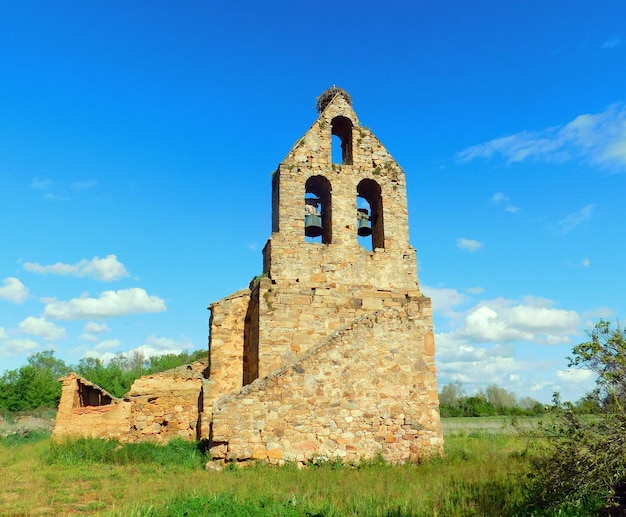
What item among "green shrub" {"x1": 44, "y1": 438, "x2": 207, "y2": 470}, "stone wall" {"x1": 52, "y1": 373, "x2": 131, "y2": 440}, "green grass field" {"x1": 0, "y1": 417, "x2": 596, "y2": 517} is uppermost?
"stone wall" {"x1": 52, "y1": 373, "x2": 131, "y2": 440}

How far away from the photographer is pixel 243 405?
9969 millimetres

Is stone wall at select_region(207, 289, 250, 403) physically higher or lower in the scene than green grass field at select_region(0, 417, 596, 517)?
higher

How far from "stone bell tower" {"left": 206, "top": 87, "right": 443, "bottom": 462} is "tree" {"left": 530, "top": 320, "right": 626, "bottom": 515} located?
442 cm

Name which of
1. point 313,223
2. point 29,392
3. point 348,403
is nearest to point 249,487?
point 348,403

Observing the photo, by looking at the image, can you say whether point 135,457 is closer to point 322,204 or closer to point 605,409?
point 322,204

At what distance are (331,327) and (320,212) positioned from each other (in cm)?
368

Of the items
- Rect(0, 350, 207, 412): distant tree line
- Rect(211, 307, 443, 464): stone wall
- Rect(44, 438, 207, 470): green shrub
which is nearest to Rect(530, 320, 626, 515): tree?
Rect(211, 307, 443, 464): stone wall

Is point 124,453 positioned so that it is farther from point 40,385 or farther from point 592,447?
point 40,385

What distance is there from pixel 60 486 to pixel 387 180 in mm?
10940

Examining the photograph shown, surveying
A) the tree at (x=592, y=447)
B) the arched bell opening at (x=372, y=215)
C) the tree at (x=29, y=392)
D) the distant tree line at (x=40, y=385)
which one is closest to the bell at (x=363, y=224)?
the arched bell opening at (x=372, y=215)

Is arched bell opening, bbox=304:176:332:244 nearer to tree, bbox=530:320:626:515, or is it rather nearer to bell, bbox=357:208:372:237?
bell, bbox=357:208:372:237

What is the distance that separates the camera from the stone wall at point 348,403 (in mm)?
9953

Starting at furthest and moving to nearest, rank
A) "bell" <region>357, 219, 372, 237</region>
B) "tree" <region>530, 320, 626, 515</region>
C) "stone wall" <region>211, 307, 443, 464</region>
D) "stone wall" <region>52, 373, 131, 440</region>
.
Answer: "bell" <region>357, 219, 372, 237</region> → "stone wall" <region>52, 373, 131, 440</region> → "stone wall" <region>211, 307, 443, 464</region> → "tree" <region>530, 320, 626, 515</region>

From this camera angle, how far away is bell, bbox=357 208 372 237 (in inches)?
561
